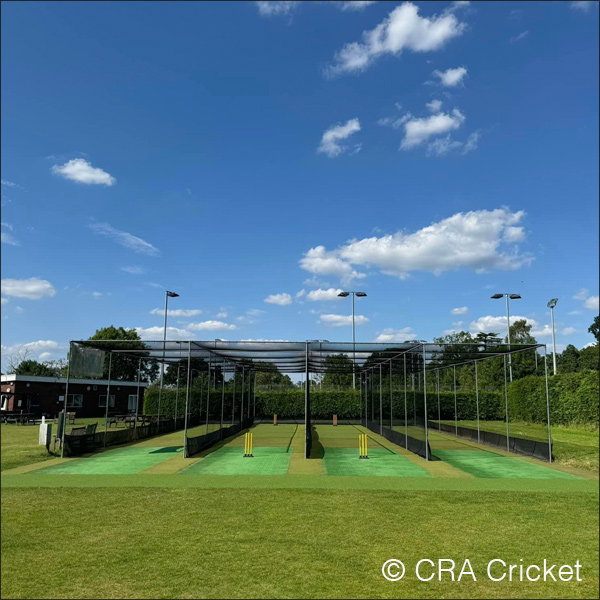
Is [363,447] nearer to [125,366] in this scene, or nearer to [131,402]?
[131,402]

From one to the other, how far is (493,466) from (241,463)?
6601mm

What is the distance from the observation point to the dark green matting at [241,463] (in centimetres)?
1250

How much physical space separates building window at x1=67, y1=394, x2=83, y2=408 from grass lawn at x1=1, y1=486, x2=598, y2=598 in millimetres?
29801

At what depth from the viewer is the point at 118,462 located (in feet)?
46.0

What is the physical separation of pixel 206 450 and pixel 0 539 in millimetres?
16291

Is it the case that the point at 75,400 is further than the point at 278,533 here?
Yes

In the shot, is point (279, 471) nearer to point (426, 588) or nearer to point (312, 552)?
point (312, 552)

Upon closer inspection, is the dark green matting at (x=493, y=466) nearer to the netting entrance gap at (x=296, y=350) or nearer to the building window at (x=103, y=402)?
the netting entrance gap at (x=296, y=350)

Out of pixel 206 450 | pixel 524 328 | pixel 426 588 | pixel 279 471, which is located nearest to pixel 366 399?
pixel 206 450

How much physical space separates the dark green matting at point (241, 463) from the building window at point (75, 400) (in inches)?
928

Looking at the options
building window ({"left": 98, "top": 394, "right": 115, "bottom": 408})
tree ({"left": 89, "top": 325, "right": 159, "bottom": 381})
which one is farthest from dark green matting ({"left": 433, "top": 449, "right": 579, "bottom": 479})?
tree ({"left": 89, "top": 325, "right": 159, "bottom": 381})

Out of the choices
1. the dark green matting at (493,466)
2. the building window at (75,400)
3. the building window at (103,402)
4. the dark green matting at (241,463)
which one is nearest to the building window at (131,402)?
the building window at (103,402)

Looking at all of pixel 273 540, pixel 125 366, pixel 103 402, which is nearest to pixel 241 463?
pixel 273 540

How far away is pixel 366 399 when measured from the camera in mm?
30734
